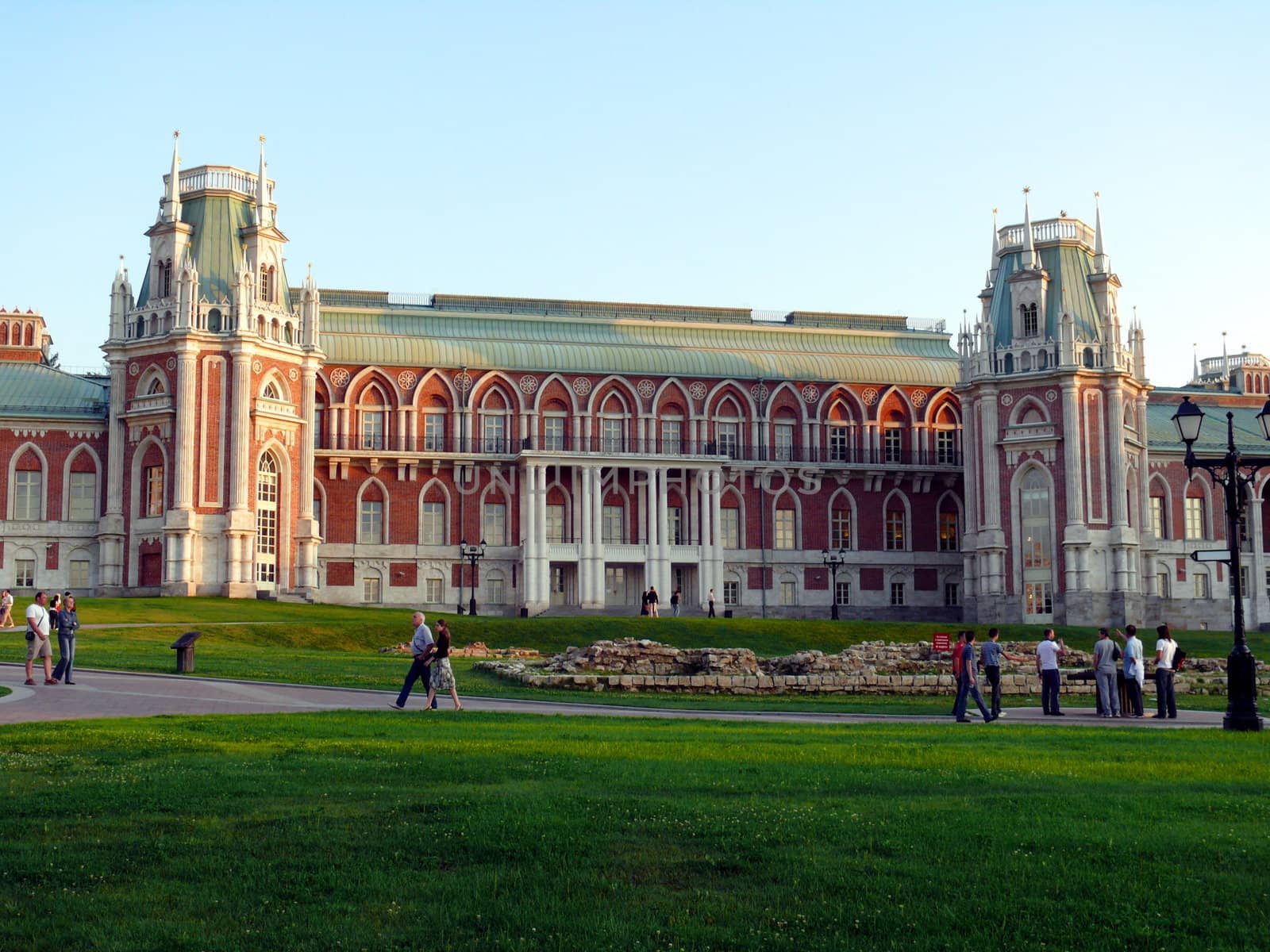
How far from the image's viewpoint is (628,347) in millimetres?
83188

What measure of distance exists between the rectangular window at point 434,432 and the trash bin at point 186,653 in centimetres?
4443

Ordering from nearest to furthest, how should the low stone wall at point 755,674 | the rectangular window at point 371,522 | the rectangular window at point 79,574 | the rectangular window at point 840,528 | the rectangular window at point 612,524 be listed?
1. the low stone wall at point 755,674
2. the rectangular window at point 79,574
3. the rectangular window at point 371,522
4. the rectangular window at point 612,524
5. the rectangular window at point 840,528

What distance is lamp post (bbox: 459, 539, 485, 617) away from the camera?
67.6 metres

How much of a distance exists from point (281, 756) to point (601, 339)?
219 ft

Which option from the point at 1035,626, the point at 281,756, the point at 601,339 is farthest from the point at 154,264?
the point at 281,756

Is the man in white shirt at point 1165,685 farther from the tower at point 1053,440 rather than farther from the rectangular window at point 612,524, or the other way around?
the rectangular window at point 612,524

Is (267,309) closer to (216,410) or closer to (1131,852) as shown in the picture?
(216,410)

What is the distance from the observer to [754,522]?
81.6 meters

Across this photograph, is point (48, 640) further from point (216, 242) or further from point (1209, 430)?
point (1209, 430)

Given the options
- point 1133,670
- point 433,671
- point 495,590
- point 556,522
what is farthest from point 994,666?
point 556,522

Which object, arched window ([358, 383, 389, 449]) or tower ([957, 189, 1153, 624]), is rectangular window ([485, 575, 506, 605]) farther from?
tower ([957, 189, 1153, 624])

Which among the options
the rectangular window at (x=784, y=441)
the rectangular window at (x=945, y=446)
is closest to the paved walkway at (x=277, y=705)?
the rectangular window at (x=784, y=441)

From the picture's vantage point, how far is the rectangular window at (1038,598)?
237ft

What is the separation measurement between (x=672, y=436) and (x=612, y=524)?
6.50 meters
